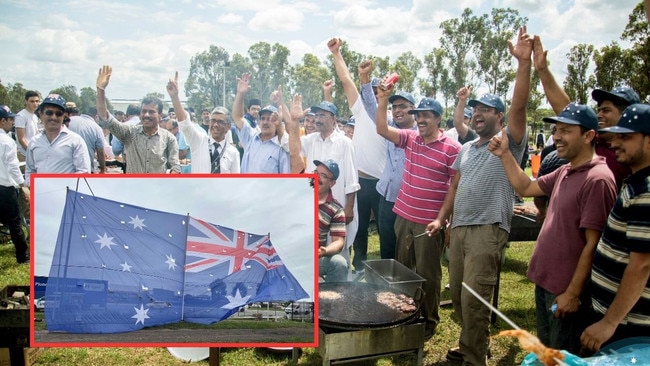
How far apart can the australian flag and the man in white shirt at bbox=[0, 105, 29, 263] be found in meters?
4.95

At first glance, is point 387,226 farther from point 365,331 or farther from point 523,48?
point 523,48

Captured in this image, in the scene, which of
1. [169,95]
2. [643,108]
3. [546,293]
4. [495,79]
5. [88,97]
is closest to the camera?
[643,108]

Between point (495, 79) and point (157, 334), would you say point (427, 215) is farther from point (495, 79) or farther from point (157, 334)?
point (495, 79)

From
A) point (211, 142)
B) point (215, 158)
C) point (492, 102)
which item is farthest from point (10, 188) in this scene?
point (492, 102)

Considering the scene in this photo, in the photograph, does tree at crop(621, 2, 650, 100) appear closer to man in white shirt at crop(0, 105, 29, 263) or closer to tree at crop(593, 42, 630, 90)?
tree at crop(593, 42, 630, 90)

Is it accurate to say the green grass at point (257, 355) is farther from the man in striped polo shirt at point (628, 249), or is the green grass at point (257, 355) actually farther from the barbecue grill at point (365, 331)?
the man in striped polo shirt at point (628, 249)

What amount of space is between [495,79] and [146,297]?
36.4m

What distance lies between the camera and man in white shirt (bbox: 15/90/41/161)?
8875 mm

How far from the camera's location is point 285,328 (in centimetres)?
273

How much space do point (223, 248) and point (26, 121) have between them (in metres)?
8.65

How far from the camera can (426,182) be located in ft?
14.9

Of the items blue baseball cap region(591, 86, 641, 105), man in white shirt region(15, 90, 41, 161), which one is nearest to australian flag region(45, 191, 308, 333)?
blue baseball cap region(591, 86, 641, 105)

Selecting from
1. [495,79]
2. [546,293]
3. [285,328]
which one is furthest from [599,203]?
[495,79]

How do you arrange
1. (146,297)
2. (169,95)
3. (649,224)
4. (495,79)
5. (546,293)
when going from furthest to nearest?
(495,79) < (169,95) < (546,293) < (146,297) < (649,224)
